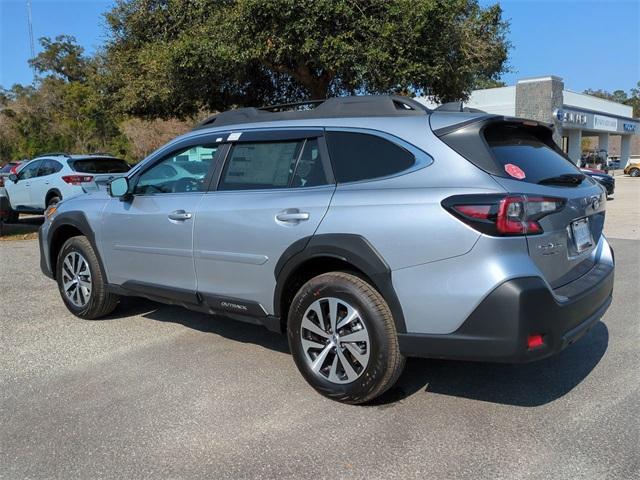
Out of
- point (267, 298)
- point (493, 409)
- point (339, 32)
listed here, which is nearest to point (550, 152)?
point (493, 409)

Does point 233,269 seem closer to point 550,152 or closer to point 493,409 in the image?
point 493,409

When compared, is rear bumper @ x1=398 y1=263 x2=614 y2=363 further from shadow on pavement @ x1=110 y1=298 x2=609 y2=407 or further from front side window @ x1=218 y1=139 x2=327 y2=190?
front side window @ x1=218 y1=139 x2=327 y2=190

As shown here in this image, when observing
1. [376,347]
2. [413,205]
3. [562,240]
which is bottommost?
[376,347]

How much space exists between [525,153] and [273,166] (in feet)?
5.61

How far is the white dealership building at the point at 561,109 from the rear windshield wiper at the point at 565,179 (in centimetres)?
1438

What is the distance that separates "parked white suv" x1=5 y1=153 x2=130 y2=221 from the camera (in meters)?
12.7

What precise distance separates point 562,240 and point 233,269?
2.19 meters

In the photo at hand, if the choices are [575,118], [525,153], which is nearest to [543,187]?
[525,153]

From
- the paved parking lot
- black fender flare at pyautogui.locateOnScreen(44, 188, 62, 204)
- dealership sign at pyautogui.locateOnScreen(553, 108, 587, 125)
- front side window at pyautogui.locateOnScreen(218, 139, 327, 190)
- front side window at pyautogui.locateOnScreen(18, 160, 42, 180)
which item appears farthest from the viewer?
dealership sign at pyautogui.locateOnScreen(553, 108, 587, 125)

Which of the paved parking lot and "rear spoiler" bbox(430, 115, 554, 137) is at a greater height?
"rear spoiler" bbox(430, 115, 554, 137)

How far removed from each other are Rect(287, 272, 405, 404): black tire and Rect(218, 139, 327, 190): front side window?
0.70 meters

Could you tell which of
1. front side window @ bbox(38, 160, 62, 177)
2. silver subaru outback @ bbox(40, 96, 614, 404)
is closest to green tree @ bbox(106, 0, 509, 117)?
front side window @ bbox(38, 160, 62, 177)

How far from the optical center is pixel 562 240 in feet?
11.0

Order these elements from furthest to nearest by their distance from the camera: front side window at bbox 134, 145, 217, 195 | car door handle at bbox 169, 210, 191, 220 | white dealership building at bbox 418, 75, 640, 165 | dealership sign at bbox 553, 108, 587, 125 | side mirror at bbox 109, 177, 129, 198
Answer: dealership sign at bbox 553, 108, 587, 125
white dealership building at bbox 418, 75, 640, 165
side mirror at bbox 109, 177, 129, 198
front side window at bbox 134, 145, 217, 195
car door handle at bbox 169, 210, 191, 220
